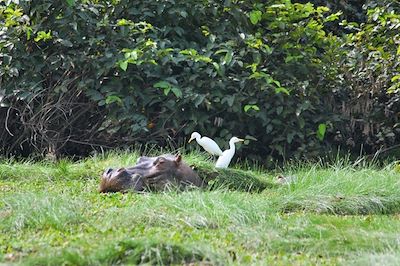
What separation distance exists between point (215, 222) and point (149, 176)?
1812mm

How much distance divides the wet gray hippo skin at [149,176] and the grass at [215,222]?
196 millimetres

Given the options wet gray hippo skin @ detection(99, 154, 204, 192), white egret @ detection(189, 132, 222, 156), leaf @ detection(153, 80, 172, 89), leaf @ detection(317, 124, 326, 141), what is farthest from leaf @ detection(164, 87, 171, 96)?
leaf @ detection(317, 124, 326, 141)

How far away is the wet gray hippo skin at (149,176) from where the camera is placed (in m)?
7.59

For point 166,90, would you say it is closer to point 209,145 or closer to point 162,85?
point 162,85

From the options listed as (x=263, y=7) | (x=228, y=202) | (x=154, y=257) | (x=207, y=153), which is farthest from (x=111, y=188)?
(x=263, y=7)

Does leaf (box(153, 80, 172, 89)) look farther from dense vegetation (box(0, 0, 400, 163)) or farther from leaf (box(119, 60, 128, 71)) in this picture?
leaf (box(119, 60, 128, 71))

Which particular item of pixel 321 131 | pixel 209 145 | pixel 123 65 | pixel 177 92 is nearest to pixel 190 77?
pixel 177 92

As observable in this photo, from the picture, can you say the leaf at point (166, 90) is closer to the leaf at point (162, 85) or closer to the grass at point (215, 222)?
the leaf at point (162, 85)

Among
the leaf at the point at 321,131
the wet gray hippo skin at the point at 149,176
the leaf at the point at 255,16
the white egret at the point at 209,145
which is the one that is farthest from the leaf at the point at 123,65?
the leaf at the point at 321,131

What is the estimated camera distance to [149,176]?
7668mm

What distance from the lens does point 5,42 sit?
10.0m

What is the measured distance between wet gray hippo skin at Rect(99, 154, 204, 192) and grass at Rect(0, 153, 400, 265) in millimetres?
196

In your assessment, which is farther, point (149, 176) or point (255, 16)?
point (255, 16)

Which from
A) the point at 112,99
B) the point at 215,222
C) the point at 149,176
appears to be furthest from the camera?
the point at 112,99
